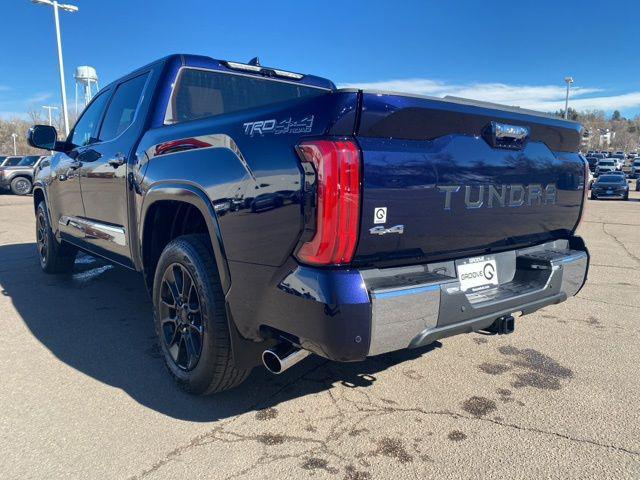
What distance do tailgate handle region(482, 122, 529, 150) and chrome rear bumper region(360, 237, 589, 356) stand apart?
619mm

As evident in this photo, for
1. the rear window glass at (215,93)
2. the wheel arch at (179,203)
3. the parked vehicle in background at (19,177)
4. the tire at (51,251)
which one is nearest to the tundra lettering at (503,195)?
the wheel arch at (179,203)

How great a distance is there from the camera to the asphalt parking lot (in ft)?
7.73

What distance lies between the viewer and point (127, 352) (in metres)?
3.70

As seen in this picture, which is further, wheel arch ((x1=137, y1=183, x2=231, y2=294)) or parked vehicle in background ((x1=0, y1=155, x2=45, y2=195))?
parked vehicle in background ((x1=0, y1=155, x2=45, y2=195))

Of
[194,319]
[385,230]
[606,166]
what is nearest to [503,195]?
[385,230]

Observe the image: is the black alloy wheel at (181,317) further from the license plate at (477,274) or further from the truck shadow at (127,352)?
the license plate at (477,274)

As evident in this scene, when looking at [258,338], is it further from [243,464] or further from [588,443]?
[588,443]

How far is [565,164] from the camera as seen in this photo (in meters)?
3.11

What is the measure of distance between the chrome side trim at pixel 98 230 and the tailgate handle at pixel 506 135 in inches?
99.9

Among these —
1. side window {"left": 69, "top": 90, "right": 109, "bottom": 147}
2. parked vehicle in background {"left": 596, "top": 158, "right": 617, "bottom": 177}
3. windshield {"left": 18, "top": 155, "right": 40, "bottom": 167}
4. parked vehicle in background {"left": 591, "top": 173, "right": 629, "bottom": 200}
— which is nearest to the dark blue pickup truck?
side window {"left": 69, "top": 90, "right": 109, "bottom": 147}

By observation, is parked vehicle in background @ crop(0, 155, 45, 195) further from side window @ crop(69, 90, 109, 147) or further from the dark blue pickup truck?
the dark blue pickup truck

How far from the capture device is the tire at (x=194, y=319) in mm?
2686

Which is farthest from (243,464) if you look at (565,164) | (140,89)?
(140,89)

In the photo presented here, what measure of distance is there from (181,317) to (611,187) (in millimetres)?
25701
